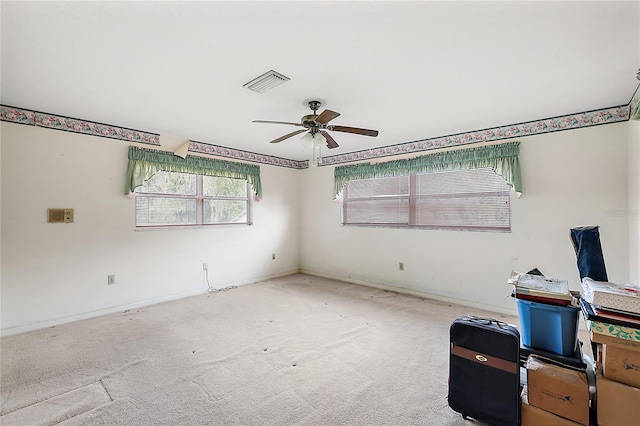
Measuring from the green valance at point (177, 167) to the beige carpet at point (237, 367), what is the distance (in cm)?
177

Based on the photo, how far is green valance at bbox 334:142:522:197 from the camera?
3.61 metres

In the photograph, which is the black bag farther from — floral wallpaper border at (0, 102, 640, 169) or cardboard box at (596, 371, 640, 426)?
floral wallpaper border at (0, 102, 640, 169)

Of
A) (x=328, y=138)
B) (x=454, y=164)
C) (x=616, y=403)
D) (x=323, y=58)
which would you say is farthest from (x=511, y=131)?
(x=616, y=403)

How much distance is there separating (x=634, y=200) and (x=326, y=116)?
3.02 metres

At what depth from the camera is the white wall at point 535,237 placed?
3.08 meters

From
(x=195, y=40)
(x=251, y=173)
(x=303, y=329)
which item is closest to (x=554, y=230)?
(x=303, y=329)

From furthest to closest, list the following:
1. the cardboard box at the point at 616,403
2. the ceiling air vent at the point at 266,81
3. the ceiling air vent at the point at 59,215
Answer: the ceiling air vent at the point at 59,215
the ceiling air vent at the point at 266,81
the cardboard box at the point at 616,403

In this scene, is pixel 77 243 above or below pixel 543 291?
above

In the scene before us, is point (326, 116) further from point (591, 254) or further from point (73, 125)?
point (73, 125)

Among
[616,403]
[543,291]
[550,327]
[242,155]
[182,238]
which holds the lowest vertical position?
[616,403]

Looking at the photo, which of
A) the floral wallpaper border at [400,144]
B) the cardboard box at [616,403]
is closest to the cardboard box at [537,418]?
the cardboard box at [616,403]

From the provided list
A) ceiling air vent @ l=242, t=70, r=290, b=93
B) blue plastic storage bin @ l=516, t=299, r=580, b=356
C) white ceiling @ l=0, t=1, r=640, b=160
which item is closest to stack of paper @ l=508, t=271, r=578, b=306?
blue plastic storage bin @ l=516, t=299, r=580, b=356

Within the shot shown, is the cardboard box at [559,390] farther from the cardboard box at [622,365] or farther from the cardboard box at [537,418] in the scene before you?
the cardboard box at [622,365]

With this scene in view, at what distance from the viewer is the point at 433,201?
14.3ft
